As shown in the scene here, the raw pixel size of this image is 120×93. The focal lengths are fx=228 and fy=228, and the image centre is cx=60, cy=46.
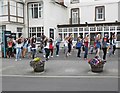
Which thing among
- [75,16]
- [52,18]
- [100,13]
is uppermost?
[100,13]

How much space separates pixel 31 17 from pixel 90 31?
8.01 metres

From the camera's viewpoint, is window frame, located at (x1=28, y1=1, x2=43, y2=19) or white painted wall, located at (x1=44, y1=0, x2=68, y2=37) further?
window frame, located at (x1=28, y1=1, x2=43, y2=19)

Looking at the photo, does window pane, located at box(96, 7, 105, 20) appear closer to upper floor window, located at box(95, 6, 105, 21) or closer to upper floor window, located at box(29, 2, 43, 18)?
upper floor window, located at box(95, 6, 105, 21)

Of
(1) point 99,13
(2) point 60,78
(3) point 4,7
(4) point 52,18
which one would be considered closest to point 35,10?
(4) point 52,18

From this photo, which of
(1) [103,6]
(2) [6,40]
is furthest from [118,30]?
(2) [6,40]

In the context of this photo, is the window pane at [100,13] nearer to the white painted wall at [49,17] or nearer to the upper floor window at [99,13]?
the upper floor window at [99,13]

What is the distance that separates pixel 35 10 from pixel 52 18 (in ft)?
8.15

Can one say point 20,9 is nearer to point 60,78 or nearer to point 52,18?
point 52,18

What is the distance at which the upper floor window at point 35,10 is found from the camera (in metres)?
29.3

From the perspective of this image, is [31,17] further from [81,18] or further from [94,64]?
[94,64]

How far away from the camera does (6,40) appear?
726 inches

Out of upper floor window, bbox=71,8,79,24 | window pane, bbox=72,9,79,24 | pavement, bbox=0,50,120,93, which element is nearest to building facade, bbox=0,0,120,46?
upper floor window, bbox=71,8,79,24

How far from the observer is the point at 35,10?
29.6m

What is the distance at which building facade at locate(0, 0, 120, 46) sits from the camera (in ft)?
91.0
